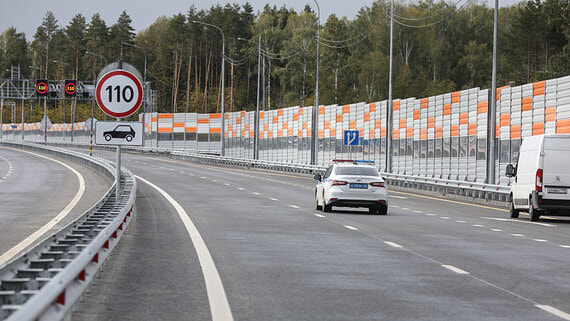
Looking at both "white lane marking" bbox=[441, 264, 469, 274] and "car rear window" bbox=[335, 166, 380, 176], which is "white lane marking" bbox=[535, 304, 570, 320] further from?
"car rear window" bbox=[335, 166, 380, 176]

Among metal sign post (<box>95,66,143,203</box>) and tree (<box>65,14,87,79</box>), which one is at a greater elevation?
tree (<box>65,14,87,79</box>)

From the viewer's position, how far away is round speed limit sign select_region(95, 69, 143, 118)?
1752 centimetres

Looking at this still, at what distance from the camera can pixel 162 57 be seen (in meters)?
176

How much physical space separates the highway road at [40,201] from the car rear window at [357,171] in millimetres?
6596

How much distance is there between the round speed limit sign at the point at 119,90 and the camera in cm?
1752

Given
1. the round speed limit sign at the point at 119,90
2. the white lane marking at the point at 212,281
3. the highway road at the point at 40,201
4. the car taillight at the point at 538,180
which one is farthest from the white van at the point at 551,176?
the round speed limit sign at the point at 119,90

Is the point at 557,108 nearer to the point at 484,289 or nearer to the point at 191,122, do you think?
the point at 484,289

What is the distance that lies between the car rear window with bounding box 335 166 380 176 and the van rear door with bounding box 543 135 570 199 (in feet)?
14.7

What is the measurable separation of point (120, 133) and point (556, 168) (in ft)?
38.5

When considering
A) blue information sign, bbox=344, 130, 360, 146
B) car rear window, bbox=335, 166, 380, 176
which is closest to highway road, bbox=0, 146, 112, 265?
car rear window, bbox=335, 166, 380, 176

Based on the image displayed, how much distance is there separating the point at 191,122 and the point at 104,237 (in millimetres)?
95740

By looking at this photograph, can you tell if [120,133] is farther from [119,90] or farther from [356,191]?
[356,191]

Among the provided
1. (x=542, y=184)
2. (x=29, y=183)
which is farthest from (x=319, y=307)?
(x=29, y=183)

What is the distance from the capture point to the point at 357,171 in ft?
90.2
